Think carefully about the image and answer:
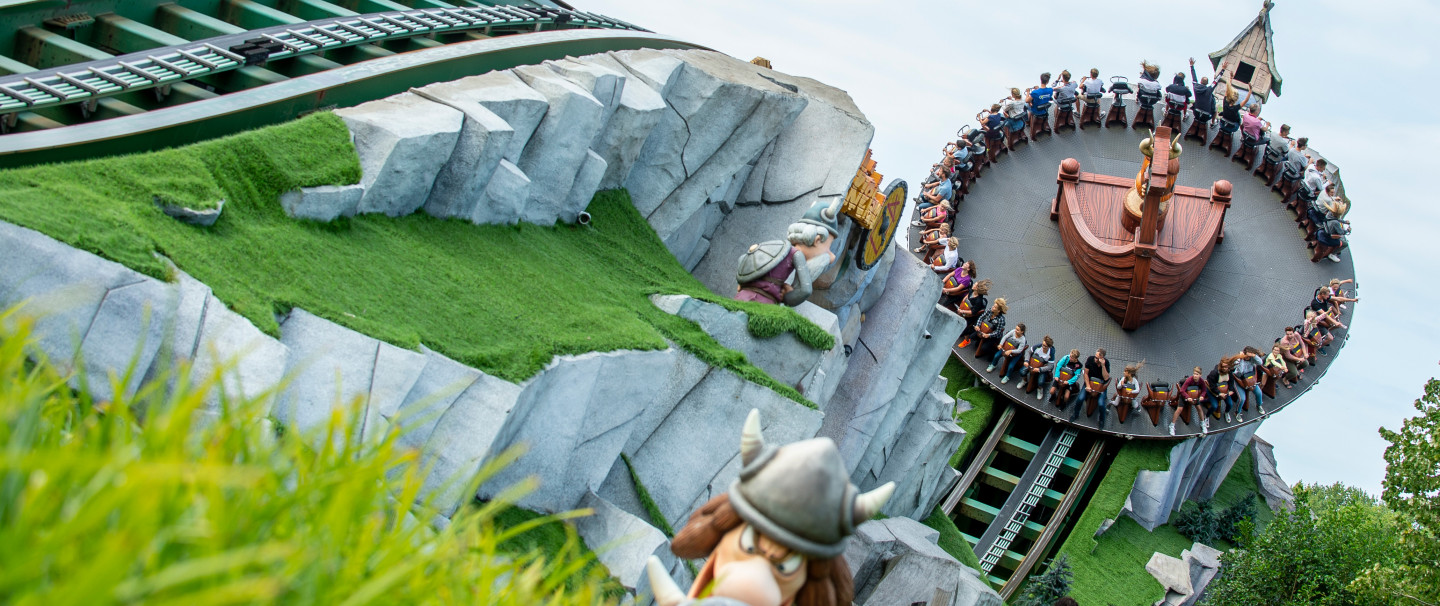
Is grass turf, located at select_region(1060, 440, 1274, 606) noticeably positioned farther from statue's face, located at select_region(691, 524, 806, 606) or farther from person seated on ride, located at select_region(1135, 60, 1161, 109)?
statue's face, located at select_region(691, 524, 806, 606)

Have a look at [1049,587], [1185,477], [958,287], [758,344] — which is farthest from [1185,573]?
[758,344]

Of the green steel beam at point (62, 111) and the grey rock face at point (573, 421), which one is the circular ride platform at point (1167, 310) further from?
the green steel beam at point (62, 111)

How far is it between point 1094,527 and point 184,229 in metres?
17.0

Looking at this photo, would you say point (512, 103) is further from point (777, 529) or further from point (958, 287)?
point (958, 287)

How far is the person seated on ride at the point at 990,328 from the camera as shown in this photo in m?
23.5

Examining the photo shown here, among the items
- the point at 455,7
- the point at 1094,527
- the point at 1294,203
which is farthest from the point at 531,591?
the point at 1294,203

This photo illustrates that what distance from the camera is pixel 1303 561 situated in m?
19.8

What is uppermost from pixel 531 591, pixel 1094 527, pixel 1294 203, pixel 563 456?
pixel 1294 203

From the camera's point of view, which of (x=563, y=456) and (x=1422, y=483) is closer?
(x=563, y=456)

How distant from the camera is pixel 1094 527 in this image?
22844 mm

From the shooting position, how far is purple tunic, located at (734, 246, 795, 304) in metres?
14.8

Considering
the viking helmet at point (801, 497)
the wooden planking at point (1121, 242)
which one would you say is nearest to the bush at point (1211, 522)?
the wooden planking at point (1121, 242)

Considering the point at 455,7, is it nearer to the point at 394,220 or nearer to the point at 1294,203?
the point at 394,220

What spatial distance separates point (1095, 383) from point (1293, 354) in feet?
13.1
